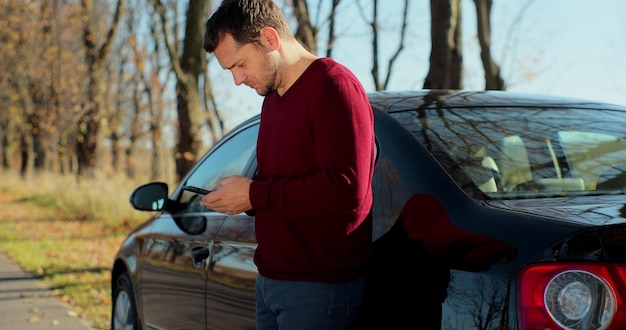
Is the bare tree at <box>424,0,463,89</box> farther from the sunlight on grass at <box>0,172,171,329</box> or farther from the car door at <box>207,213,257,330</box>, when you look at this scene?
the car door at <box>207,213,257,330</box>

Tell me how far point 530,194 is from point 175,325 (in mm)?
2211

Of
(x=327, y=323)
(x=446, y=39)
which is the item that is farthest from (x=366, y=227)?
(x=446, y=39)

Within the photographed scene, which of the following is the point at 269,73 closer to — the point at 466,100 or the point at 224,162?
the point at 466,100

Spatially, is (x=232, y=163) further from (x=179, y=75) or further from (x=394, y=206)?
(x=179, y=75)

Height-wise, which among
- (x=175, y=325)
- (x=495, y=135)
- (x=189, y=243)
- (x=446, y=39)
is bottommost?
(x=175, y=325)

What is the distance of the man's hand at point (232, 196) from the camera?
269 cm

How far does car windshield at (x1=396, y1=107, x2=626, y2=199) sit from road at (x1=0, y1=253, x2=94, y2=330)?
490 centimetres

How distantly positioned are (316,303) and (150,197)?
220cm

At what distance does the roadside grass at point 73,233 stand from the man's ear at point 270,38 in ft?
17.1

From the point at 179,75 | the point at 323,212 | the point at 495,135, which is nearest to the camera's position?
the point at 323,212

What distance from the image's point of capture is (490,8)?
12.8 meters

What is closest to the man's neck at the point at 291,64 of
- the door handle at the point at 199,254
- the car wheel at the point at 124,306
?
the door handle at the point at 199,254

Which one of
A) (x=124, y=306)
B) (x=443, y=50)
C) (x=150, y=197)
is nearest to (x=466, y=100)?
(x=150, y=197)

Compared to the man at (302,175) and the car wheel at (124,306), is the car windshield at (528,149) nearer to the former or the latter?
the man at (302,175)
